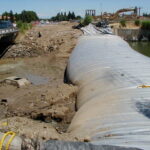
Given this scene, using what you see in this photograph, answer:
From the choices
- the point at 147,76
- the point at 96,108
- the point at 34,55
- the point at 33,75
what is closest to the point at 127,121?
the point at 96,108

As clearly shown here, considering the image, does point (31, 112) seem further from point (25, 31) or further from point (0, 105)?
point (25, 31)

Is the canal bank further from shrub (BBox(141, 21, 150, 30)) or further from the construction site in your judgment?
the construction site

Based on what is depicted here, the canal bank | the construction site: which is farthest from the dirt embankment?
the canal bank

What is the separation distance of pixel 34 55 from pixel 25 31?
10.9 meters

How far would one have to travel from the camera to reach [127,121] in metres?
5.96

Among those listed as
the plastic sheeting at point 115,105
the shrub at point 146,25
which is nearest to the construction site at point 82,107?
the plastic sheeting at point 115,105

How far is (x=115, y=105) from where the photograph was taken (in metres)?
7.10

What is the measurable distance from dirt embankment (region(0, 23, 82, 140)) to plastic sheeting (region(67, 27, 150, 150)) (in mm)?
664

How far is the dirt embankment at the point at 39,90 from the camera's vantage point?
7809 mm

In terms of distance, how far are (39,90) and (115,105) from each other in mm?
5989

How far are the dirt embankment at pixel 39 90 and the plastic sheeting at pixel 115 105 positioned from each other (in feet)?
2.18

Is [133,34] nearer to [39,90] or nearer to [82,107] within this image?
[39,90]

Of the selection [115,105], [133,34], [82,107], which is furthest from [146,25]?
[115,105]

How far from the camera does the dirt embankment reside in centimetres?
781
